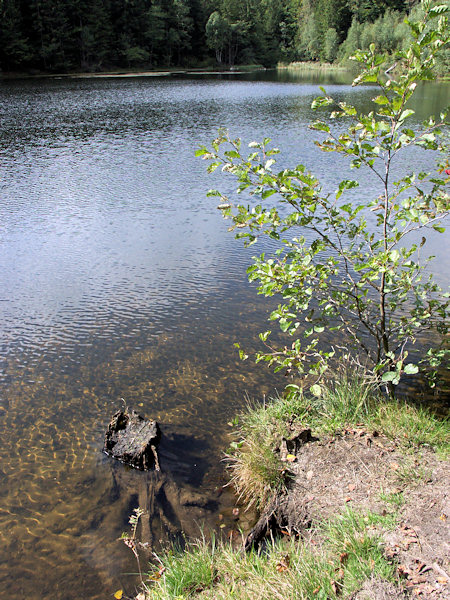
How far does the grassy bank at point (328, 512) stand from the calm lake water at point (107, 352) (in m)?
0.47

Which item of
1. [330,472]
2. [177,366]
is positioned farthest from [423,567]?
A: [177,366]

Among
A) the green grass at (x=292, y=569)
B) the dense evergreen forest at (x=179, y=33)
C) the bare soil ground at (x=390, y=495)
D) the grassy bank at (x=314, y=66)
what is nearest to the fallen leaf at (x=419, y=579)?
the bare soil ground at (x=390, y=495)

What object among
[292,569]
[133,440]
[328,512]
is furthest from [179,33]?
[292,569]

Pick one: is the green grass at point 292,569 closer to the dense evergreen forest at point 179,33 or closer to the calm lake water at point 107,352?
the calm lake water at point 107,352

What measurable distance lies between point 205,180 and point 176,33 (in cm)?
7913

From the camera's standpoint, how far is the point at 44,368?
6418mm

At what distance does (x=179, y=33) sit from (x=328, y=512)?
311 ft

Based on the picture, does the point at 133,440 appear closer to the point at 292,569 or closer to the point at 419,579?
the point at 292,569

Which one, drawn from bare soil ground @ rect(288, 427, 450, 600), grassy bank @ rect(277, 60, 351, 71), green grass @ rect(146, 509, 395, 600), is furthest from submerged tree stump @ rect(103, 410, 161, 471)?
grassy bank @ rect(277, 60, 351, 71)

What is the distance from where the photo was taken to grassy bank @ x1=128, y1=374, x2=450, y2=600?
285 cm

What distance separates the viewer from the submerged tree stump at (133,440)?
473cm

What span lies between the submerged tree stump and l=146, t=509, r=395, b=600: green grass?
4.13 feet

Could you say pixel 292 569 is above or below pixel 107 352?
above

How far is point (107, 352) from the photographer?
6.75 metres
